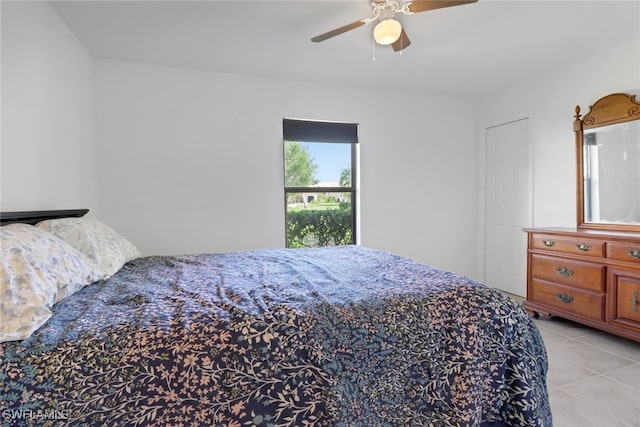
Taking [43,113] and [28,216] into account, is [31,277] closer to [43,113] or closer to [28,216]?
[28,216]

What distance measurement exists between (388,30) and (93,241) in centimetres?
201

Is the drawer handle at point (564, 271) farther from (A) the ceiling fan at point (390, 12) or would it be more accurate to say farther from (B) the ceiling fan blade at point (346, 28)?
(B) the ceiling fan blade at point (346, 28)

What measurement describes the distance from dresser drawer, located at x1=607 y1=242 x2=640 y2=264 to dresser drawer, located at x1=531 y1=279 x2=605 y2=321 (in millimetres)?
331

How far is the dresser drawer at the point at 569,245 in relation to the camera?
2.61 m

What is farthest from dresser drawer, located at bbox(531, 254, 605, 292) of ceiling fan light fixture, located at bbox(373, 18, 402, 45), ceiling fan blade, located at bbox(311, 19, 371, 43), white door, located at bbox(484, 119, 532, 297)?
ceiling fan blade, located at bbox(311, 19, 371, 43)

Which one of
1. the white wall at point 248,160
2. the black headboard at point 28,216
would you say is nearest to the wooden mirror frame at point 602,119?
the white wall at point 248,160

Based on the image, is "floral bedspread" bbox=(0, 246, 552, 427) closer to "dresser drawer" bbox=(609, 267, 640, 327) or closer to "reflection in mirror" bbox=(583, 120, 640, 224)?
"dresser drawer" bbox=(609, 267, 640, 327)

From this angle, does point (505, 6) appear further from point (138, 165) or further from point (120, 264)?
point (138, 165)

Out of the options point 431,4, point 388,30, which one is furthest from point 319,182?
point 431,4

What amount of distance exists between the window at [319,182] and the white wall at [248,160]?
5.4 inches

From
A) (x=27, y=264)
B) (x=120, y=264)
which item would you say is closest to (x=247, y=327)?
(x=27, y=264)

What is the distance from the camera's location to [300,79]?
139 inches

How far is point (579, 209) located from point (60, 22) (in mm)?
4532

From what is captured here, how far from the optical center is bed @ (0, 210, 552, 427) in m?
0.94
